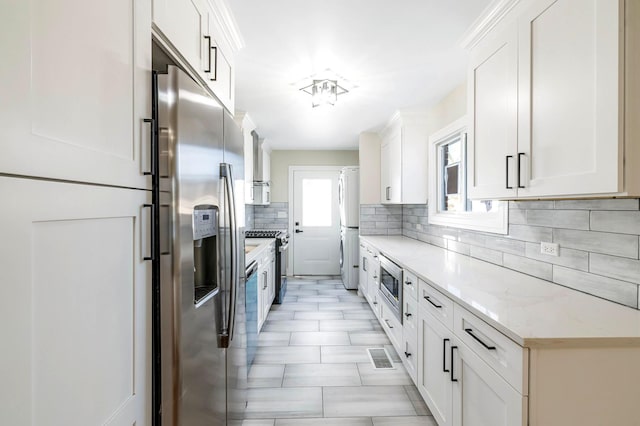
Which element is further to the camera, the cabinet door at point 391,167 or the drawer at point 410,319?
the cabinet door at point 391,167

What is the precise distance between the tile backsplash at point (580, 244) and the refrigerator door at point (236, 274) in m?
1.69

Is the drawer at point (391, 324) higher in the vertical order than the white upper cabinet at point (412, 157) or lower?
lower

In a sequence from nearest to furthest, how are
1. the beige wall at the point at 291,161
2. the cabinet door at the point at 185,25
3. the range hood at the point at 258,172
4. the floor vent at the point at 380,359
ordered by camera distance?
the cabinet door at the point at 185,25 < the floor vent at the point at 380,359 < the range hood at the point at 258,172 < the beige wall at the point at 291,161

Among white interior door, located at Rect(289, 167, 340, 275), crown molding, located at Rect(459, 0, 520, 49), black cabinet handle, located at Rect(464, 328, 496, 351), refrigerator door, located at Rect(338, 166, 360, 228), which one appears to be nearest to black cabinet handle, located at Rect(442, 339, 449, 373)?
black cabinet handle, located at Rect(464, 328, 496, 351)

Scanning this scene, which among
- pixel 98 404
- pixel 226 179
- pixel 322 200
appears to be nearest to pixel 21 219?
pixel 98 404

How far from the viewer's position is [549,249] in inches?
69.9

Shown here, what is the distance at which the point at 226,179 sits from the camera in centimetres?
146

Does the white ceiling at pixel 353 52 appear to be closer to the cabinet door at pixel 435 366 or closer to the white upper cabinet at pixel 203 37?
the white upper cabinet at pixel 203 37

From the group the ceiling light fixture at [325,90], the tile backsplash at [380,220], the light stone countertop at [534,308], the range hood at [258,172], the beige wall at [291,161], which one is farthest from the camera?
the beige wall at [291,161]

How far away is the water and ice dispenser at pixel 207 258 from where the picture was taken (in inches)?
51.9

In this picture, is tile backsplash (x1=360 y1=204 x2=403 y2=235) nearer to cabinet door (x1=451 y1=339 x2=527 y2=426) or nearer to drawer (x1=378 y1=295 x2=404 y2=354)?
drawer (x1=378 y1=295 x2=404 y2=354)

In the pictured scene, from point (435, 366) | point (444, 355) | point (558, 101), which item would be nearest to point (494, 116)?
point (558, 101)

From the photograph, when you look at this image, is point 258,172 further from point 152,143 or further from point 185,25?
point 152,143

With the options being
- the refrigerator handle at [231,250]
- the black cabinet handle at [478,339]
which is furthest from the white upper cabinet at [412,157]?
the refrigerator handle at [231,250]
